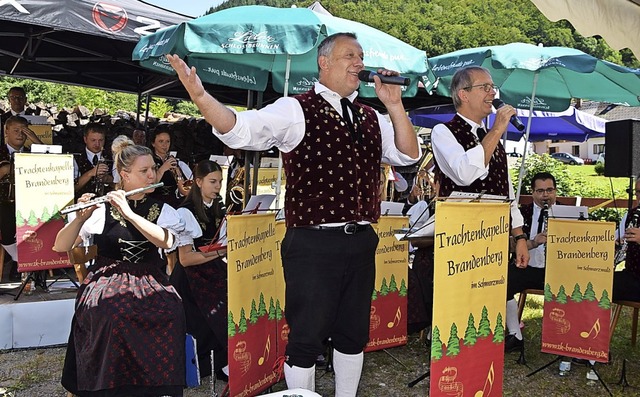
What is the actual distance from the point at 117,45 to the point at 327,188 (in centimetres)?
554

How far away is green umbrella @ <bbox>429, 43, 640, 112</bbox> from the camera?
15.9ft

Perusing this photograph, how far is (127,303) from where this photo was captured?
2.86m

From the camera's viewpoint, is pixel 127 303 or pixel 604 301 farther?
pixel 604 301

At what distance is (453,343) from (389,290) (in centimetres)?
160

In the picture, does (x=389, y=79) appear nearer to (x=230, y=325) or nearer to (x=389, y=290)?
(x=230, y=325)

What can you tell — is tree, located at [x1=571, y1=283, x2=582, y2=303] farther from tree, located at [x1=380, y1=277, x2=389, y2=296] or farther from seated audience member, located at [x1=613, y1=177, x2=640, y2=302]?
tree, located at [x1=380, y1=277, x2=389, y2=296]

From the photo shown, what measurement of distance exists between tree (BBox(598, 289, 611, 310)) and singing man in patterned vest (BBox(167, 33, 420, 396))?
210 centimetres

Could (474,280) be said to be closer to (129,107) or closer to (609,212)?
(609,212)

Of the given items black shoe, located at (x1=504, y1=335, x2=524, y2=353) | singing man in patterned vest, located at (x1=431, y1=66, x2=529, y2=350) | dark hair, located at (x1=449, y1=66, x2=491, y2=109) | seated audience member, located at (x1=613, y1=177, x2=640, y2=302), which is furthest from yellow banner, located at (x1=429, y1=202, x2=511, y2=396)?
seated audience member, located at (x1=613, y1=177, x2=640, y2=302)

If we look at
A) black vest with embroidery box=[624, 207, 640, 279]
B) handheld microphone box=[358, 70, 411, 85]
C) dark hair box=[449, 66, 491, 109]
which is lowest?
black vest with embroidery box=[624, 207, 640, 279]

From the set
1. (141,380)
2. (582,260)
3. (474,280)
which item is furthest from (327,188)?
(582,260)

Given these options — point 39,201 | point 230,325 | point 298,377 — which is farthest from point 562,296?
point 39,201

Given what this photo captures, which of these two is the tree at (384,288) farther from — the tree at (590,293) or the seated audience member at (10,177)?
the seated audience member at (10,177)

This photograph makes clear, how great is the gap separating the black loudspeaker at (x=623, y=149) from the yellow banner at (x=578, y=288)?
3.74ft
